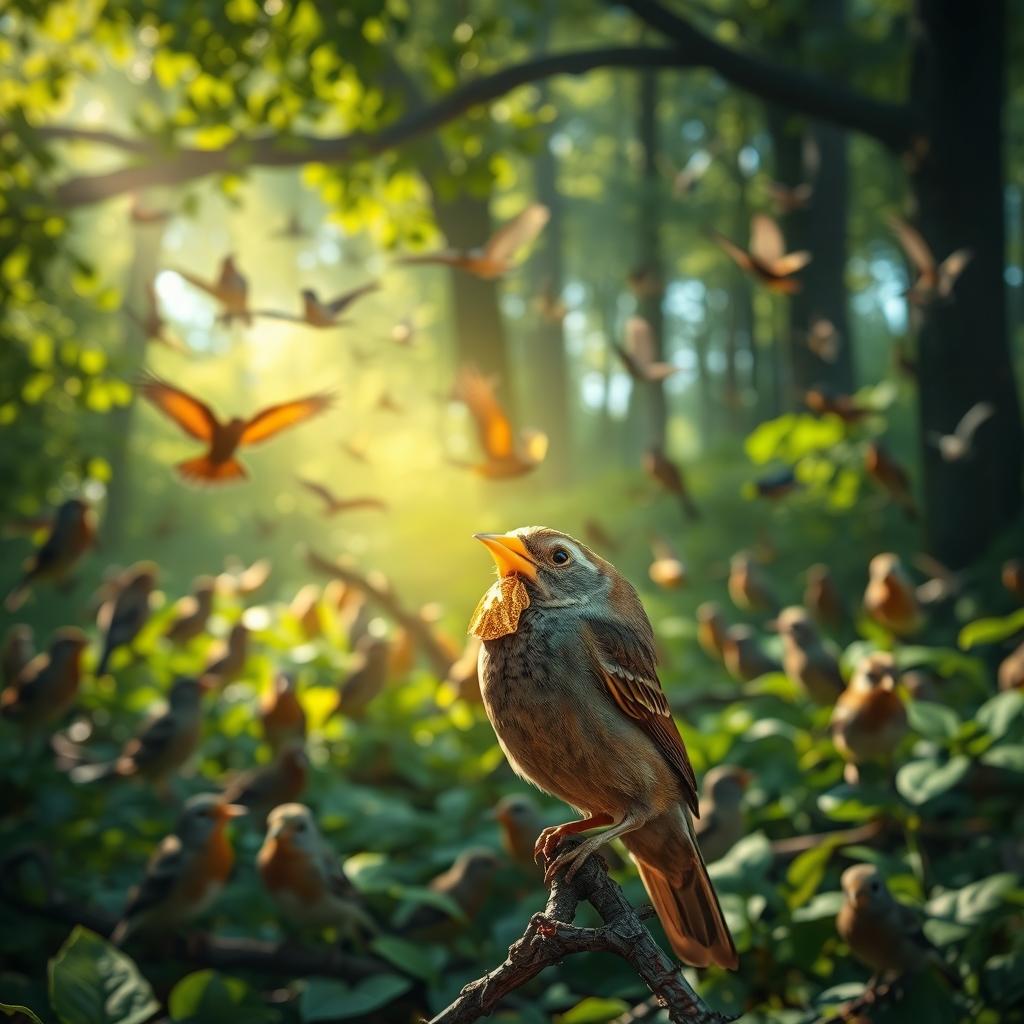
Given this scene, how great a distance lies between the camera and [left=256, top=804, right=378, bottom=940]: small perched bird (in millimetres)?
3791

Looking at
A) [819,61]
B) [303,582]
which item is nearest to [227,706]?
[819,61]

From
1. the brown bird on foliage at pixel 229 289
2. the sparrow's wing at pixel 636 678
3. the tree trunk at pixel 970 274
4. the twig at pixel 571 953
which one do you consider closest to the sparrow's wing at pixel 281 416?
the brown bird on foliage at pixel 229 289

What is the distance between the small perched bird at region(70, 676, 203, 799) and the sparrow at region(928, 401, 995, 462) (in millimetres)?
4889

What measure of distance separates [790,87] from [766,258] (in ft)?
8.87

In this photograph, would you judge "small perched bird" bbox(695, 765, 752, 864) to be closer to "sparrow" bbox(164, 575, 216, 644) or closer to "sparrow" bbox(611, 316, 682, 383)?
"sparrow" bbox(611, 316, 682, 383)

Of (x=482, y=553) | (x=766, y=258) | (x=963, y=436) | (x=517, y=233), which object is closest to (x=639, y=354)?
(x=766, y=258)

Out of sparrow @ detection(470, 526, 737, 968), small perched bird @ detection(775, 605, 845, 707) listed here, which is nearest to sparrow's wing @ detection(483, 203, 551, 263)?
small perched bird @ detection(775, 605, 845, 707)

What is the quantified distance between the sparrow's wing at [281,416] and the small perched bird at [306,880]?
5.97 feet

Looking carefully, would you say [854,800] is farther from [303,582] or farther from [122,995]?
[303,582]

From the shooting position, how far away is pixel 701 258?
2836cm

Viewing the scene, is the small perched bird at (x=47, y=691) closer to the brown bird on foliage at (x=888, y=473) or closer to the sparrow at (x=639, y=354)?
the sparrow at (x=639, y=354)

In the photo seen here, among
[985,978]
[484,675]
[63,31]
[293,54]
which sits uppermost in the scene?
[63,31]

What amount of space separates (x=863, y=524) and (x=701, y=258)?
Answer: 66.9ft

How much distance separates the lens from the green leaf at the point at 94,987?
8.95 ft
